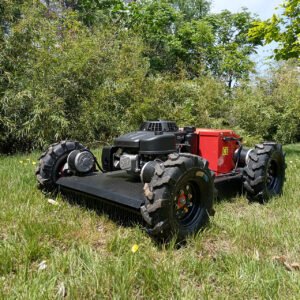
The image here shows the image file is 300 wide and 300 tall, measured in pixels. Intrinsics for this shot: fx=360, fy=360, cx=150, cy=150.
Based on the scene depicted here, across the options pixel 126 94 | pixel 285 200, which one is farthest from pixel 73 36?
pixel 285 200

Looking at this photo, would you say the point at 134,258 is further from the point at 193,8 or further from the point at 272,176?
the point at 193,8

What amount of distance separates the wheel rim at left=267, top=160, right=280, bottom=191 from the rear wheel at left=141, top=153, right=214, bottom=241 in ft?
4.91

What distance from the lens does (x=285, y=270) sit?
88.0 inches

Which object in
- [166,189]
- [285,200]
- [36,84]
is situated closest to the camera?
[166,189]

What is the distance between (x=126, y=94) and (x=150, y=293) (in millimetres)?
6755

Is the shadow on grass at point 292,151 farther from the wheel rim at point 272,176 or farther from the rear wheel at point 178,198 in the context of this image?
the rear wheel at point 178,198

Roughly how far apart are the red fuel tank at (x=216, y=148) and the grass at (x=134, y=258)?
0.70 m

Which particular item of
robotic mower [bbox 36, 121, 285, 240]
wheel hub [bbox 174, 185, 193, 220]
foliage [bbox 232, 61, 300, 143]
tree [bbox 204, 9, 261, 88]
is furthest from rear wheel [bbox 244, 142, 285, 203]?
tree [bbox 204, 9, 261, 88]

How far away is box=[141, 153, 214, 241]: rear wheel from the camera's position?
2.53 m

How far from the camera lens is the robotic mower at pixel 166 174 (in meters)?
2.61

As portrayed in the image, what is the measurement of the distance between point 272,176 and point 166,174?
6.82 feet

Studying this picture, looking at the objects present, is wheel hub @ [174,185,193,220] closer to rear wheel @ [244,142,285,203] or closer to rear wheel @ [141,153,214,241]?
rear wheel @ [141,153,214,241]

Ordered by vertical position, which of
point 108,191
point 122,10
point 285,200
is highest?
point 122,10

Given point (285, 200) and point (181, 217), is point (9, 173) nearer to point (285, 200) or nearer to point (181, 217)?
point (181, 217)
